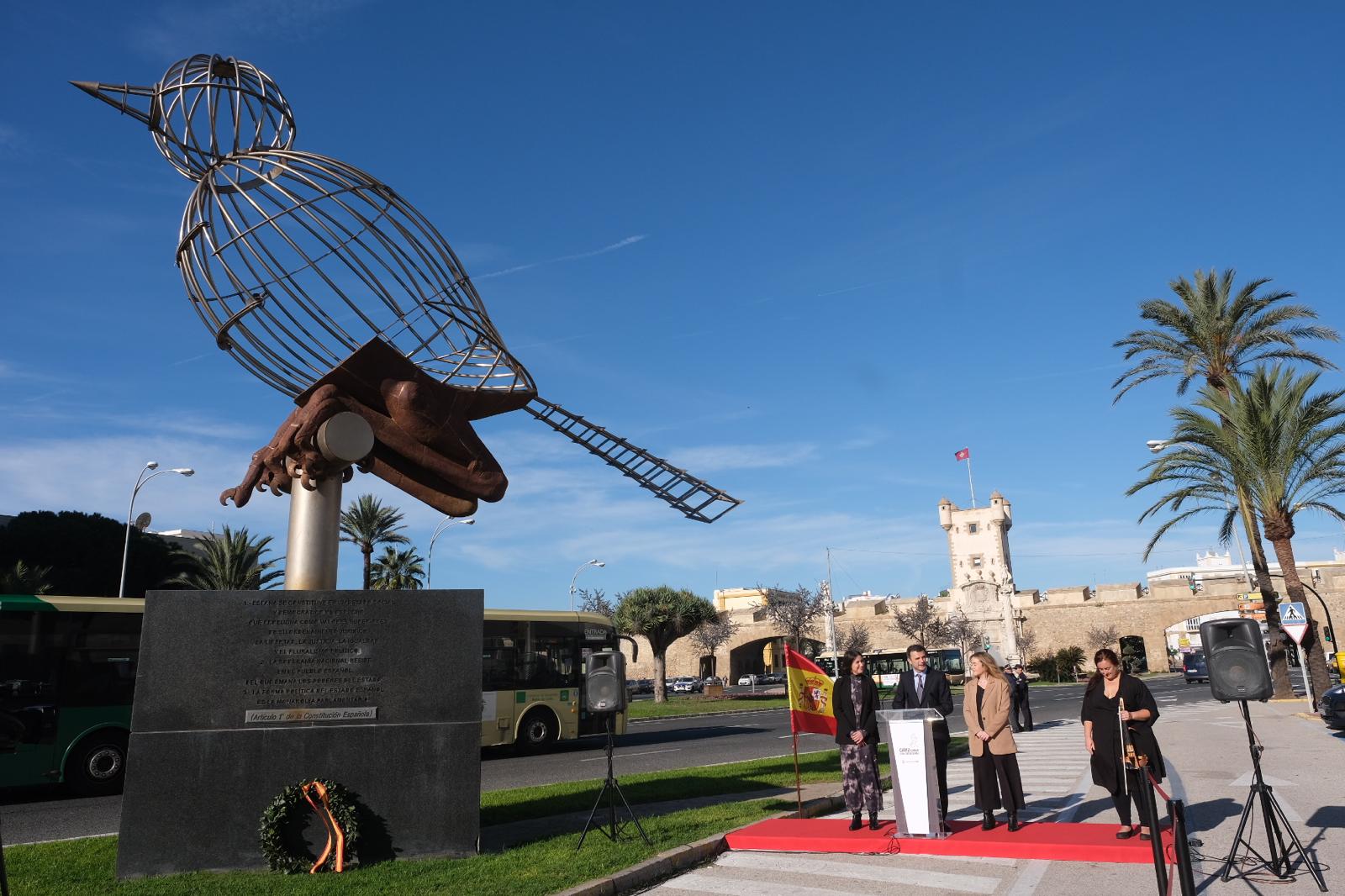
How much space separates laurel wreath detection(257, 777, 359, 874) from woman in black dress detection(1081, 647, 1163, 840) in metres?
6.94

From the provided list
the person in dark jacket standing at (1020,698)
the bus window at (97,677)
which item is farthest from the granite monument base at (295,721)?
the person in dark jacket standing at (1020,698)

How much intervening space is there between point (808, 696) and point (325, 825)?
5471 millimetres

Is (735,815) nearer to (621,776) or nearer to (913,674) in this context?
(913,674)

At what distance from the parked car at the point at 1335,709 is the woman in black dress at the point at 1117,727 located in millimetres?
12384

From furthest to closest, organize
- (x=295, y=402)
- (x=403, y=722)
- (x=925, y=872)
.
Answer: (x=295, y=402) < (x=403, y=722) < (x=925, y=872)

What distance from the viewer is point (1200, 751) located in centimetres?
1672

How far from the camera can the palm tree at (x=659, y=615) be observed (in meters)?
48.8

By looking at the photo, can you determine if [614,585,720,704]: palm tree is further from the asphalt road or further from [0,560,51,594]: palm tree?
[0,560,51,594]: palm tree

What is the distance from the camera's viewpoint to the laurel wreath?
8.25 metres

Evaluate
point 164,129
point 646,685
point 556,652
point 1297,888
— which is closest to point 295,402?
point 164,129

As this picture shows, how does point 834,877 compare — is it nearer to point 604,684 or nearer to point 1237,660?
point 604,684

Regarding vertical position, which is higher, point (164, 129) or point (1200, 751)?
point (164, 129)

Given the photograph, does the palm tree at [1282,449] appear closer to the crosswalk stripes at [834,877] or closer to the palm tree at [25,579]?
the crosswalk stripes at [834,877]

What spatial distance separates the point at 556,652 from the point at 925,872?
16203 mm
